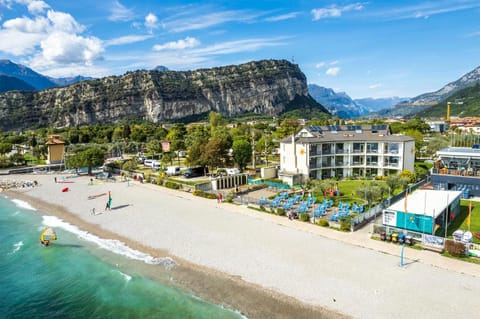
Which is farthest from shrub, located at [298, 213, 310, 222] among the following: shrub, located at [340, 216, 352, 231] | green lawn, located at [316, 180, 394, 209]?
green lawn, located at [316, 180, 394, 209]

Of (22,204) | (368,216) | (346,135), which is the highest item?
(346,135)

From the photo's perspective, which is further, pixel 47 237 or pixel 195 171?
pixel 195 171

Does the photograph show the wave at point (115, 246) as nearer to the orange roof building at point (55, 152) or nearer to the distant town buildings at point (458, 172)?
the distant town buildings at point (458, 172)

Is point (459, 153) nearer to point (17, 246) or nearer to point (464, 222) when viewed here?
point (464, 222)

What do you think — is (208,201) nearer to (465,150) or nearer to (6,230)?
(6,230)

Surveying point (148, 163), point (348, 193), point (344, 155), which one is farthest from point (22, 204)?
point (344, 155)

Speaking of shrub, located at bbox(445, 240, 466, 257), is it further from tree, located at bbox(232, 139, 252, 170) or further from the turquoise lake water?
tree, located at bbox(232, 139, 252, 170)
